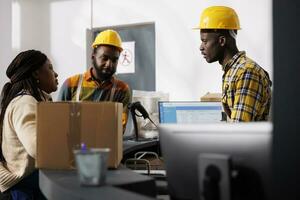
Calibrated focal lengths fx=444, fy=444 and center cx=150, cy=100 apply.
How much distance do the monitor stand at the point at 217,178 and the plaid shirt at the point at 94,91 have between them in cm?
226

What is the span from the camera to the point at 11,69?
87.4 inches

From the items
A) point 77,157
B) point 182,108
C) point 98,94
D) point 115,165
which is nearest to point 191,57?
point 182,108

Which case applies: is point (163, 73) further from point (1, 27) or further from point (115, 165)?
point (115, 165)

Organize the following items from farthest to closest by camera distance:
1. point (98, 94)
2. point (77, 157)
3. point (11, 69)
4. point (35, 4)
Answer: point (35, 4) → point (98, 94) → point (11, 69) → point (77, 157)

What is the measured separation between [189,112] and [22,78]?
6.06 ft

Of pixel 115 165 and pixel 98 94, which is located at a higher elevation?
pixel 98 94

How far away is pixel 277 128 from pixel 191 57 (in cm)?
313

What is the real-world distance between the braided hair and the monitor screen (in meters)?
1.69

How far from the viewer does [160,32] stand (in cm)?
433

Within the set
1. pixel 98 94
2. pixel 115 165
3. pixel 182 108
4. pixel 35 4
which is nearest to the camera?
pixel 115 165

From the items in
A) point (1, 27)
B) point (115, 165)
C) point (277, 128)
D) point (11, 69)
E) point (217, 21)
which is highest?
point (1, 27)

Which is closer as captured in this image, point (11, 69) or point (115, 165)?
point (115, 165)

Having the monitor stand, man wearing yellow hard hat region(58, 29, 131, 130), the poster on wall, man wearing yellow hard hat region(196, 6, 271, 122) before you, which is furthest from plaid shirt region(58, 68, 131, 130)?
the monitor stand

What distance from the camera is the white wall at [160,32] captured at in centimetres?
393
